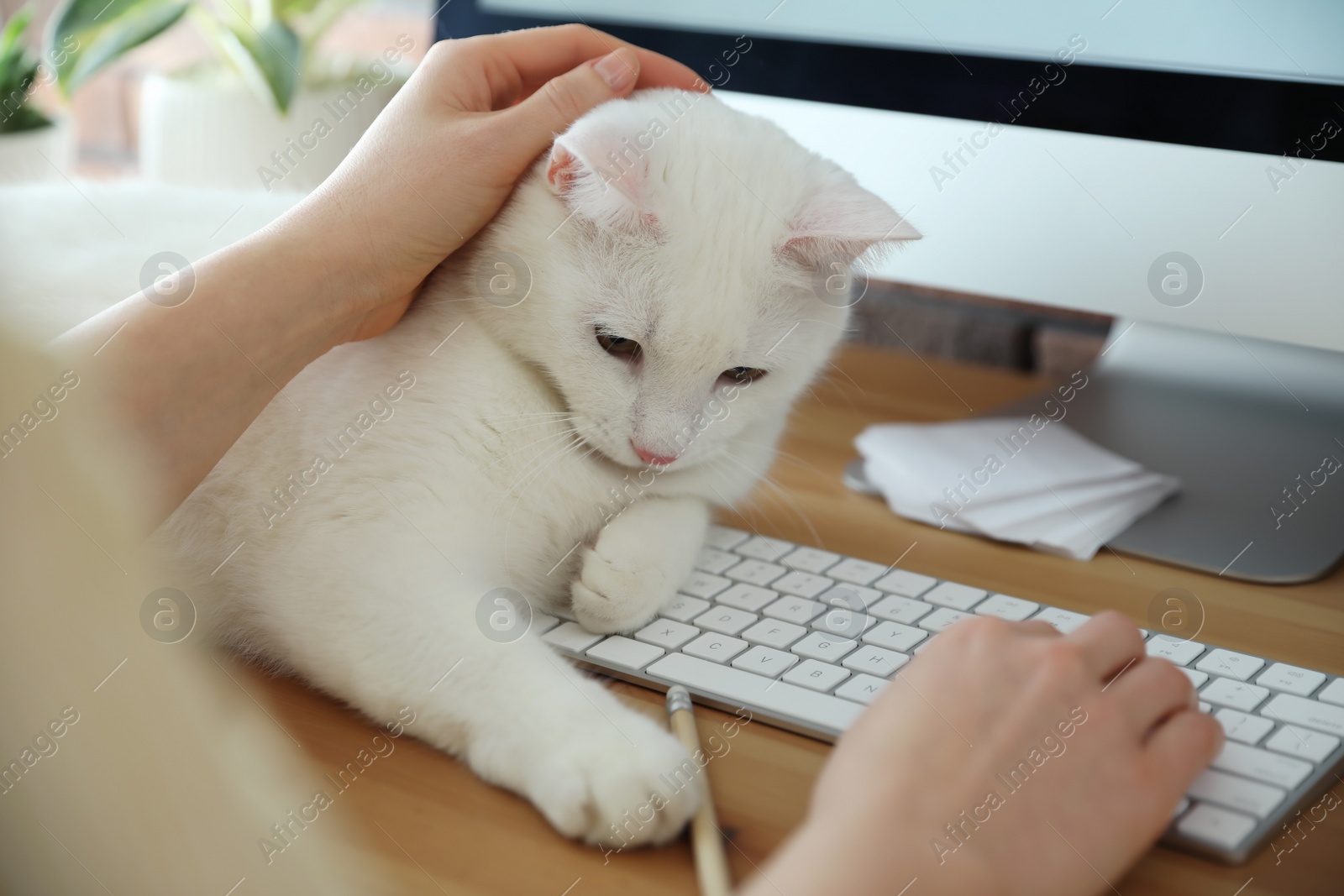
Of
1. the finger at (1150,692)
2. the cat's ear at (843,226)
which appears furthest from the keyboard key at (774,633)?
the cat's ear at (843,226)

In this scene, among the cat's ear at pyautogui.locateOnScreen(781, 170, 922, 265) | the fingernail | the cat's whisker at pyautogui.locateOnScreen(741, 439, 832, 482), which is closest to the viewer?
the cat's ear at pyautogui.locateOnScreen(781, 170, 922, 265)

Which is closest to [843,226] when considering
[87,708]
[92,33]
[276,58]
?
[87,708]

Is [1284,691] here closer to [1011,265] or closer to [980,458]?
[980,458]

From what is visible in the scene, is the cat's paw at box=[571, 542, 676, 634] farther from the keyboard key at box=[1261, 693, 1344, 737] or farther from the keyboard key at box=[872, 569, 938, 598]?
the keyboard key at box=[1261, 693, 1344, 737]

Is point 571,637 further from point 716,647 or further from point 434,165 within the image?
point 434,165

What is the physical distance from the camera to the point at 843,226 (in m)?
0.79

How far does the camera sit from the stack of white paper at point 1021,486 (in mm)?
942

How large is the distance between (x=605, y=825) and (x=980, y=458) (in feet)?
2.17

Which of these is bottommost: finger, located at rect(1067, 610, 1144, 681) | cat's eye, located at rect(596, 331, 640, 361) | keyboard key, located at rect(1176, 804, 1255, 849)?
keyboard key, located at rect(1176, 804, 1255, 849)

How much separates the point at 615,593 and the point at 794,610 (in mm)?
142

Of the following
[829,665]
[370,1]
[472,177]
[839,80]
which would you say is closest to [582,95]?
[472,177]

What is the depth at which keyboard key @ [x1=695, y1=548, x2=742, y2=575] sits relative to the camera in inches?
32.7

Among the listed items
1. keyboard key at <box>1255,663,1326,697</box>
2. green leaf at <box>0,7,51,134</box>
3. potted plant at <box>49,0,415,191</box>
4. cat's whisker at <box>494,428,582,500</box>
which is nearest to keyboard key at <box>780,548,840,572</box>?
cat's whisker at <box>494,428,582,500</box>

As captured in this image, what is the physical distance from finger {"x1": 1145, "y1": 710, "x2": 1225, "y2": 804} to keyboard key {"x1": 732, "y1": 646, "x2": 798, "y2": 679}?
0.23 meters
